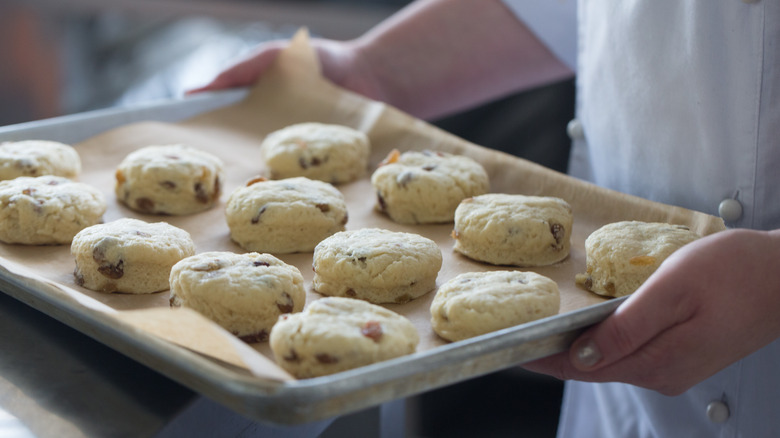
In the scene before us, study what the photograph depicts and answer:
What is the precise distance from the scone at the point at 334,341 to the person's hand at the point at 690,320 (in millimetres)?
332

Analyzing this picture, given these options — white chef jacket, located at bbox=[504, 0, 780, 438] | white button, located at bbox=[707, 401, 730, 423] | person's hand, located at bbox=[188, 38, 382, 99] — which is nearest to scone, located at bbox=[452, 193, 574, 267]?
white chef jacket, located at bbox=[504, 0, 780, 438]

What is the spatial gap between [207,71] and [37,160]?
276 centimetres

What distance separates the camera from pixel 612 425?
223 centimetres

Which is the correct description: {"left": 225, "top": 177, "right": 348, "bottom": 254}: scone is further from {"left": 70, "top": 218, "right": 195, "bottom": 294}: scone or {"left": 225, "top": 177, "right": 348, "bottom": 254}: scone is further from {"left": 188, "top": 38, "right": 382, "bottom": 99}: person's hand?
{"left": 188, "top": 38, "right": 382, "bottom": 99}: person's hand

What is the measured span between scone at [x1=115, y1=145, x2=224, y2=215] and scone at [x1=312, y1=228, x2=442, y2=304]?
569mm

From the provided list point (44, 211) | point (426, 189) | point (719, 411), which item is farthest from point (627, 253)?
point (44, 211)

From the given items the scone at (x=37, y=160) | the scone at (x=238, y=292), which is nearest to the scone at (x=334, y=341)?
the scone at (x=238, y=292)

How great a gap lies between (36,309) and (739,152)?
1.54m

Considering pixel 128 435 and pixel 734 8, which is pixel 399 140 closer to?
pixel 734 8

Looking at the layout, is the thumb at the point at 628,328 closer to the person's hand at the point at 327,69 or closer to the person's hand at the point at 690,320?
the person's hand at the point at 690,320

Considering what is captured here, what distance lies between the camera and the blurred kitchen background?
376 centimetres

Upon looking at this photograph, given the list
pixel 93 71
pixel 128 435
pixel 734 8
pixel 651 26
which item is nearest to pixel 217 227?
pixel 128 435

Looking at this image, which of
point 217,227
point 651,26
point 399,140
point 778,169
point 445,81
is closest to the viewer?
point 778,169

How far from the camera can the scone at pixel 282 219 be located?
6.47 ft
